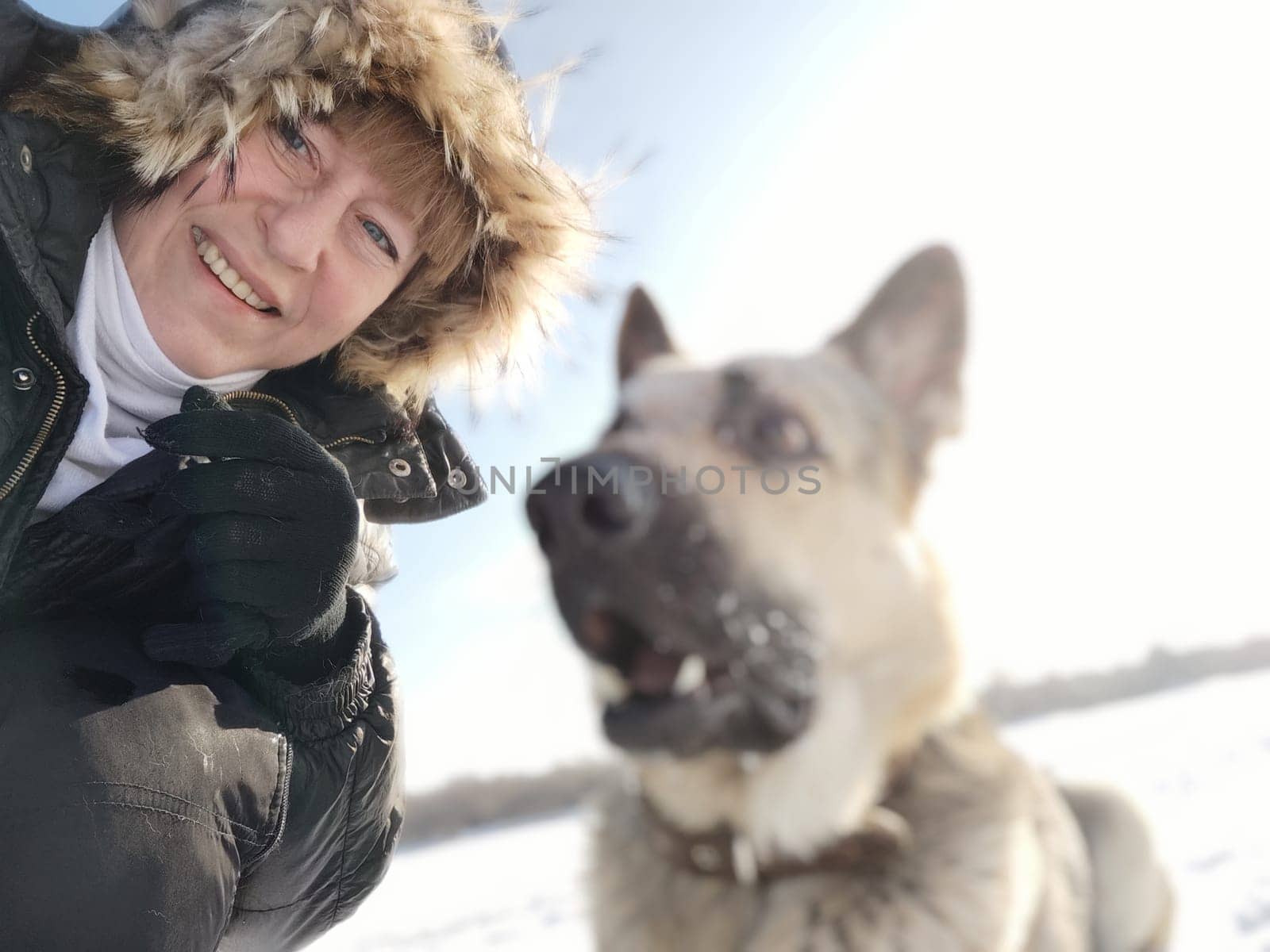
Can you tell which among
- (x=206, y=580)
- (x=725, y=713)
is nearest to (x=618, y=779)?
(x=725, y=713)

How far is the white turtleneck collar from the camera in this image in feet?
6.80

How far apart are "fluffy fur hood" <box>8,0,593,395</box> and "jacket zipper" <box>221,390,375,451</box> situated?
27 cm

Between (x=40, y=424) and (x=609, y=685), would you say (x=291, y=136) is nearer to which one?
(x=40, y=424)

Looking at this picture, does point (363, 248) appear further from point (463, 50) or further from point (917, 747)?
point (917, 747)

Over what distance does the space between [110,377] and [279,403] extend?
1.51 feet

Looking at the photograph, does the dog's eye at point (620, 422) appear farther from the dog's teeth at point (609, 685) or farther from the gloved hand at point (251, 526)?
the gloved hand at point (251, 526)

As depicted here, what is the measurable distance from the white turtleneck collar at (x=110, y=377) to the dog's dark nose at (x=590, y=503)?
1.53m

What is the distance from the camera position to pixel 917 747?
1433 mm

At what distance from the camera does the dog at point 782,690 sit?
3.82ft

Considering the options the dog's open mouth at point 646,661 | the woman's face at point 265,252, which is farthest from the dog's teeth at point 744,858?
the woman's face at point 265,252

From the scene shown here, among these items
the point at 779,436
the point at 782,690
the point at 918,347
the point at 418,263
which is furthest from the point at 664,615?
the point at 418,263

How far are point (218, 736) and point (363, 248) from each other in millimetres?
1474

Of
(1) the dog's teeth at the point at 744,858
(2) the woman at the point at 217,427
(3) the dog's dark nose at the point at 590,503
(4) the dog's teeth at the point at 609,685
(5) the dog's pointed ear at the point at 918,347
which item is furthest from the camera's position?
(2) the woman at the point at 217,427

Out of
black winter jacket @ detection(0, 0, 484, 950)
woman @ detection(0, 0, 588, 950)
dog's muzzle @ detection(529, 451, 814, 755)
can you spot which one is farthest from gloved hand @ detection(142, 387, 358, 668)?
dog's muzzle @ detection(529, 451, 814, 755)
